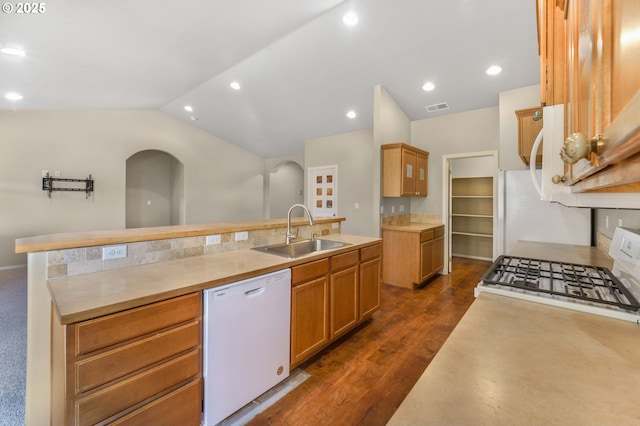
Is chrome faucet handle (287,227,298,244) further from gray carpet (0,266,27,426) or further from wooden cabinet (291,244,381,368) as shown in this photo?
gray carpet (0,266,27,426)

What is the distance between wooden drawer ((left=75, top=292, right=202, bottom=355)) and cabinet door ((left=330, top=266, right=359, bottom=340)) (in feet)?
3.91

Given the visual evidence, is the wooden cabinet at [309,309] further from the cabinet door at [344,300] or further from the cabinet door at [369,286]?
the cabinet door at [369,286]

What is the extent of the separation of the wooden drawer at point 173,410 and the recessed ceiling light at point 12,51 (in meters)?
3.71

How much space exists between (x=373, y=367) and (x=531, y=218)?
2113 mm

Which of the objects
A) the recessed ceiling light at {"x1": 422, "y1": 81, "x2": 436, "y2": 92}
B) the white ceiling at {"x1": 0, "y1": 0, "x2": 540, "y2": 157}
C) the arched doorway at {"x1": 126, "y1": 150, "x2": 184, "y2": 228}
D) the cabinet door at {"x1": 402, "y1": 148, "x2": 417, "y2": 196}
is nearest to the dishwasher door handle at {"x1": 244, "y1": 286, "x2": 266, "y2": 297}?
the white ceiling at {"x1": 0, "y1": 0, "x2": 540, "y2": 157}

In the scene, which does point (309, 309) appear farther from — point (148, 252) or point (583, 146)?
point (583, 146)

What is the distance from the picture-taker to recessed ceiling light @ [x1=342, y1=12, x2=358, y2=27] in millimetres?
2852

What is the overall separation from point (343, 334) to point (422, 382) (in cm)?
199

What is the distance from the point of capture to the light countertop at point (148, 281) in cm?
114

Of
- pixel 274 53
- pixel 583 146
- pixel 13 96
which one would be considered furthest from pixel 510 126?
pixel 13 96

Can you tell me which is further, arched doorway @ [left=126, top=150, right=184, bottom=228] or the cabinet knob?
arched doorway @ [left=126, top=150, right=184, bottom=228]

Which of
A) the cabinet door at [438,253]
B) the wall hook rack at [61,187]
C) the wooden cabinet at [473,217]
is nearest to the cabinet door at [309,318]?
the cabinet door at [438,253]

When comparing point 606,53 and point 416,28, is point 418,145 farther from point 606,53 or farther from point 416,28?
point 606,53

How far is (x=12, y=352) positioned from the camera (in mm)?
2334
